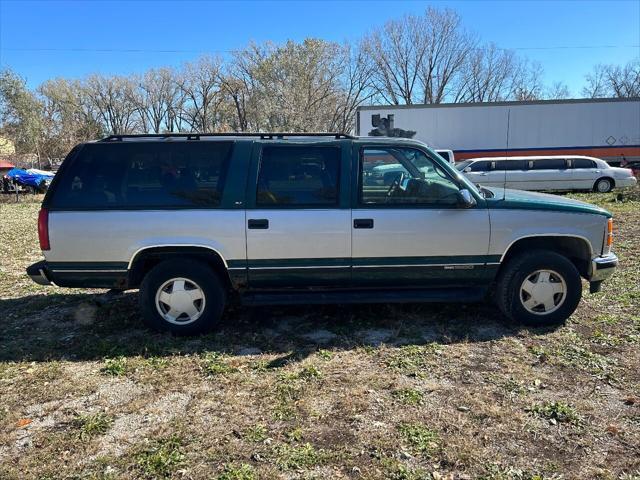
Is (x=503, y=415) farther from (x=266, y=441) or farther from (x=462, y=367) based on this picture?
(x=266, y=441)

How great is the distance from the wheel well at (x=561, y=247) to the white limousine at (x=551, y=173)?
13.5 m

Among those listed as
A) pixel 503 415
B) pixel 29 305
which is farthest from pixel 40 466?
pixel 29 305

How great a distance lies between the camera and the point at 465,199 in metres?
4.42

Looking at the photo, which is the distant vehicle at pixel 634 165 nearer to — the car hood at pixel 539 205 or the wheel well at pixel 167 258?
the car hood at pixel 539 205

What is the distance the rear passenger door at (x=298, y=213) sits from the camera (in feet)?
14.4

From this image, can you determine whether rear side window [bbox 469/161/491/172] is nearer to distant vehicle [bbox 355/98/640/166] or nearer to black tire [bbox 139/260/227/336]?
distant vehicle [bbox 355/98/640/166]

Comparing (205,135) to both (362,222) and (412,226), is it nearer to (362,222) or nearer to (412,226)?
(362,222)

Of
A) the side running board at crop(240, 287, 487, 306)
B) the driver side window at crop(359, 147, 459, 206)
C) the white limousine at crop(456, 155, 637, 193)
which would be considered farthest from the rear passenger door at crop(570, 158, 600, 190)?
the driver side window at crop(359, 147, 459, 206)

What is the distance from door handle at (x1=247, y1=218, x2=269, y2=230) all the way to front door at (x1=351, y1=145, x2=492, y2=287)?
2.56 ft

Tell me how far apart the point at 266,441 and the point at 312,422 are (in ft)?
1.13

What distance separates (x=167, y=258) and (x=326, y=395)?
199 cm

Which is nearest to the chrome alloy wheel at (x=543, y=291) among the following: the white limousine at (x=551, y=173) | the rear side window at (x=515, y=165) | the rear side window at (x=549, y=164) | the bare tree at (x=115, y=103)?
the white limousine at (x=551, y=173)

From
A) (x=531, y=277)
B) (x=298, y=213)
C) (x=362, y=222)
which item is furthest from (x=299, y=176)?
(x=531, y=277)

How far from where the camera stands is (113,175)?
443cm
